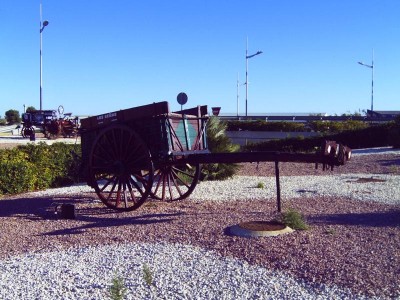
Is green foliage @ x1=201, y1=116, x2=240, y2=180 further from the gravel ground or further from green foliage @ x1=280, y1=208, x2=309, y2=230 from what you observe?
green foliage @ x1=280, y1=208, x2=309, y2=230

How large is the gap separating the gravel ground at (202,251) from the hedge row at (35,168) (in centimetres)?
187

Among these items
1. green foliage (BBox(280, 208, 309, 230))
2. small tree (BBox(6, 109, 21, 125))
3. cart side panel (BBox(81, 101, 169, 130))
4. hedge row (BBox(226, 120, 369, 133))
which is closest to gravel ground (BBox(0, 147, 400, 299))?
green foliage (BBox(280, 208, 309, 230))

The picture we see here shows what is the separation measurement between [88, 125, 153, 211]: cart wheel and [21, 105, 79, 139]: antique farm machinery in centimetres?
2856

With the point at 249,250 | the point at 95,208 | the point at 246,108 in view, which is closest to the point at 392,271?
the point at 249,250

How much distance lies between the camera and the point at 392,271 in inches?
221

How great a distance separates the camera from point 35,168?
13719 mm

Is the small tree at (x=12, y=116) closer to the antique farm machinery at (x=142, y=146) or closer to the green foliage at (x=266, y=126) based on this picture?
the green foliage at (x=266, y=126)

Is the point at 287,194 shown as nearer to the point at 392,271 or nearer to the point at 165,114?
the point at 165,114

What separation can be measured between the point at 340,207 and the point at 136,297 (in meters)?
5.51

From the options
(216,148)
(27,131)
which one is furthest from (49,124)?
(216,148)

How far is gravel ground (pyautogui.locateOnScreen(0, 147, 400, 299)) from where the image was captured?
17.6ft

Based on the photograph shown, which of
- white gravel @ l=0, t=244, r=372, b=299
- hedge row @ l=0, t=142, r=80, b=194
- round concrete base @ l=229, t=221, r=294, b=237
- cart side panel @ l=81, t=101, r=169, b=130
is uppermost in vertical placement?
cart side panel @ l=81, t=101, r=169, b=130

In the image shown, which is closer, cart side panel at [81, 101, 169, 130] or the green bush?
cart side panel at [81, 101, 169, 130]

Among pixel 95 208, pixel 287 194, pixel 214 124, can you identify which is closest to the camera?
pixel 95 208
